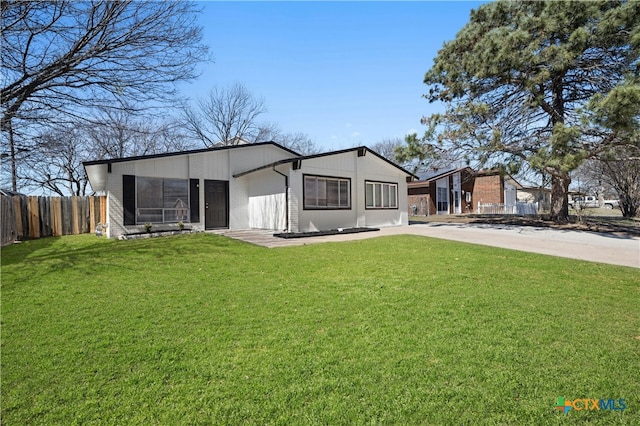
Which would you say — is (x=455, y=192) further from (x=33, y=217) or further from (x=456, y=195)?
(x=33, y=217)

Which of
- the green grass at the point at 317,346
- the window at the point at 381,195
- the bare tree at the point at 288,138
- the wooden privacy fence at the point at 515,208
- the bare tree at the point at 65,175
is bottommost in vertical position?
the green grass at the point at 317,346

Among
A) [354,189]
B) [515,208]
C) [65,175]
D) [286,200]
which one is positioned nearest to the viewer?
[286,200]

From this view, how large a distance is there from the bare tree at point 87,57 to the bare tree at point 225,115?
2362 cm

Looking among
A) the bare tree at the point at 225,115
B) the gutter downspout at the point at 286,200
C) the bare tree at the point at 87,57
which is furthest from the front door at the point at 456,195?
the bare tree at the point at 87,57

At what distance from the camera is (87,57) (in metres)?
7.18

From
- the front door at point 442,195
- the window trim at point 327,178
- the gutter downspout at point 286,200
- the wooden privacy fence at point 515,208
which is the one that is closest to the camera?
the gutter downspout at point 286,200

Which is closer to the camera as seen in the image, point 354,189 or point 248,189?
point 354,189

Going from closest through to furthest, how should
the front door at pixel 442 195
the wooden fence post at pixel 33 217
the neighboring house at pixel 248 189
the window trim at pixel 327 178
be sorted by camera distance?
the neighboring house at pixel 248 189 → the window trim at pixel 327 178 → the wooden fence post at pixel 33 217 → the front door at pixel 442 195

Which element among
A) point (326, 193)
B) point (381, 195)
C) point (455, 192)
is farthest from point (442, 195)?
point (326, 193)

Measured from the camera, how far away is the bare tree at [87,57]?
6812 millimetres

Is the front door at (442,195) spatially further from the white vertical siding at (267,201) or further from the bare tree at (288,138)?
the white vertical siding at (267,201)

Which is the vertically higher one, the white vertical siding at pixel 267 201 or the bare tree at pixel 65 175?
the bare tree at pixel 65 175

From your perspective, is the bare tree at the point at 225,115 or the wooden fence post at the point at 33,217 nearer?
the wooden fence post at the point at 33,217

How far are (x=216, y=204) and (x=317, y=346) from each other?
1225cm
